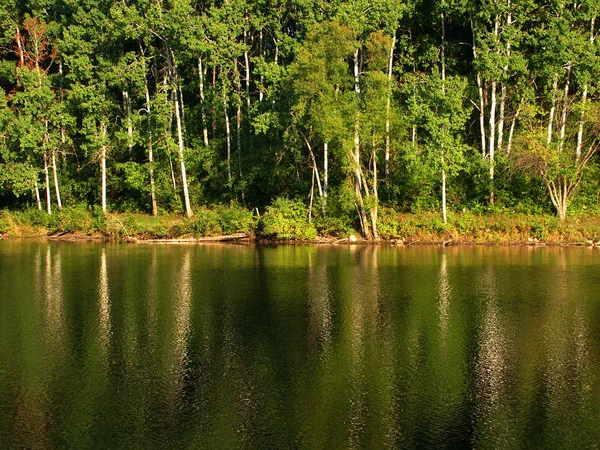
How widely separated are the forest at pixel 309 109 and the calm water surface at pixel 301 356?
1354cm

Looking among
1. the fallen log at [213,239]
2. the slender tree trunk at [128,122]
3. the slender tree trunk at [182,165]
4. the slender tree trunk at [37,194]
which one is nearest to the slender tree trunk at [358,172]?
the fallen log at [213,239]

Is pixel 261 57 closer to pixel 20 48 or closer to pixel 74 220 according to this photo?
pixel 74 220

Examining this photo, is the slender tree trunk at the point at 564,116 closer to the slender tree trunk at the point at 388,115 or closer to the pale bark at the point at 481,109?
the pale bark at the point at 481,109

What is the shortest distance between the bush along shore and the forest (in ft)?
1.75

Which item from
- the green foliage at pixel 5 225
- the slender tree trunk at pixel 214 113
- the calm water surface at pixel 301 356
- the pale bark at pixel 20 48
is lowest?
the calm water surface at pixel 301 356

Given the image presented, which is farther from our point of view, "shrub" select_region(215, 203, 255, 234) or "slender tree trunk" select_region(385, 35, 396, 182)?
"shrub" select_region(215, 203, 255, 234)

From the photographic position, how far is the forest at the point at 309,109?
5209cm

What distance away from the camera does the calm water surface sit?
1808 centimetres

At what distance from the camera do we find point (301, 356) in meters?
24.0

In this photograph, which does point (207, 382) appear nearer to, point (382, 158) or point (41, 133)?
point (382, 158)

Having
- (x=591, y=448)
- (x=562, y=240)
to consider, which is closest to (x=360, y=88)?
(x=562, y=240)

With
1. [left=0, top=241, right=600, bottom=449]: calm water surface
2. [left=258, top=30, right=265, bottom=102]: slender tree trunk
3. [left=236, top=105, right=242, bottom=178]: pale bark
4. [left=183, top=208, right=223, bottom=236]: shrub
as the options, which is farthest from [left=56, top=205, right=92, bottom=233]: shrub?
[left=0, top=241, right=600, bottom=449]: calm water surface

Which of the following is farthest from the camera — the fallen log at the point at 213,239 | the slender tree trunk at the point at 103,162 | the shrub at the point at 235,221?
the slender tree trunk at the point at 103,162

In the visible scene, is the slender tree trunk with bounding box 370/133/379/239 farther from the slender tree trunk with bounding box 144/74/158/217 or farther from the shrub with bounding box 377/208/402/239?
the slender tree trunk with bounding box 144/74/158/217
